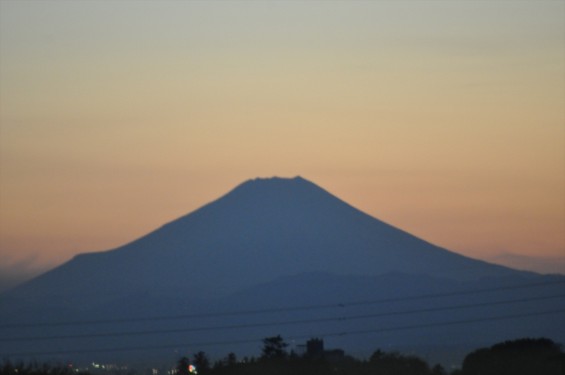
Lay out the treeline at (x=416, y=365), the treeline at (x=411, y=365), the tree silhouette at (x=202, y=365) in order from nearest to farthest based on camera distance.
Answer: the treeline at (x=411, y=365)
the treeline at (x=416, y=365)
the tree silhouette at (x=202, y=365)

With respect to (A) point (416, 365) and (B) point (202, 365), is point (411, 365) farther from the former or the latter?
(B) point (202, 365)

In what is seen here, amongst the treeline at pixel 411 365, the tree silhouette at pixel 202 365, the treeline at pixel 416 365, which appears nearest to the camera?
the treeline at pixel 411 365

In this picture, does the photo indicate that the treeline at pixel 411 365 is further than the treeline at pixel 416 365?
No

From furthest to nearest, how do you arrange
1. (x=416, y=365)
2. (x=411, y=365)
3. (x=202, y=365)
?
(x=202, y=365) < (x=416, y=365) < (x=411, y=365)

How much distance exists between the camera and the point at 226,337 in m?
154

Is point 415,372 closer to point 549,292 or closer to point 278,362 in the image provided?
point 278,362

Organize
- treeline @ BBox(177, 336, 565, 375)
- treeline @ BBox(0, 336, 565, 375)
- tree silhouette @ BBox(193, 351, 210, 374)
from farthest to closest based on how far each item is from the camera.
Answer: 1. tree silhouette @ BBox(193, 351, 210, 374)
2. treeline @ BBox(177, 336, 565, 375)
3. treeline @ BBox(0, 336, 565, 375)

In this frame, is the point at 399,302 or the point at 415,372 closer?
the point at 415,372

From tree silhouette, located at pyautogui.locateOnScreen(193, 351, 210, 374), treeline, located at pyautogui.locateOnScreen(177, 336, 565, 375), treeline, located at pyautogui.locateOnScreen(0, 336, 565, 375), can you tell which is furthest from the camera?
tree silhouette, located at pyautogui.locateOnScreen(193, 351, 210, 374)

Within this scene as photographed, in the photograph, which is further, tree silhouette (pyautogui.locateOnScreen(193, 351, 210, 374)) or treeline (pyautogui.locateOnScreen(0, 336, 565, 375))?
tree silhouette (pyautogui.locateOnScreen(193, 351, 210, 374))

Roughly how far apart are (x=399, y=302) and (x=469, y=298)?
30766mm

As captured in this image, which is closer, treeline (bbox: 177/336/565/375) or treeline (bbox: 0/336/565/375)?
treeline (bbox: 0/336/565/375)

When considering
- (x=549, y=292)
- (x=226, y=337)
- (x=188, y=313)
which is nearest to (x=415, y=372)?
(x=549, y=292)

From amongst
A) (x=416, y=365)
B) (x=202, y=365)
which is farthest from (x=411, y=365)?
(x=202, y=365)
